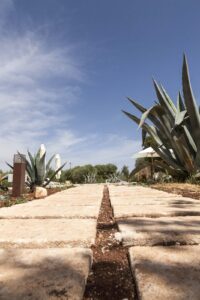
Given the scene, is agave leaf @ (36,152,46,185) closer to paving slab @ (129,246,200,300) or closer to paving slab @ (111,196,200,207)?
paving slab @ (111,196,200,207)

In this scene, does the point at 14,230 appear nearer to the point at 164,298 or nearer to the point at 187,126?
the point at 164,298

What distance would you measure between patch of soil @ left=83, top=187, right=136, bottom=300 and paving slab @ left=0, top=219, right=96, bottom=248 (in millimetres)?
71

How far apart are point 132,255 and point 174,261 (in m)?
0.15

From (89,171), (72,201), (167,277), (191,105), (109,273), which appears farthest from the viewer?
(89,171)

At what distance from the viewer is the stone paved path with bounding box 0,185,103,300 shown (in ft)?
2.62

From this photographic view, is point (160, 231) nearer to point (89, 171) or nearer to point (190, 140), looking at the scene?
point (190, 140)

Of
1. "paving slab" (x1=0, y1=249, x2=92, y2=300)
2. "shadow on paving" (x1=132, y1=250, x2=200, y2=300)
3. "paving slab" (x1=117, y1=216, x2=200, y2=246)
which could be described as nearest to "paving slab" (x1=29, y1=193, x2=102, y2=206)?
"paving slab" (x1=117, y1=216, x2=200, y2=246)

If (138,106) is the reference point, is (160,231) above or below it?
below

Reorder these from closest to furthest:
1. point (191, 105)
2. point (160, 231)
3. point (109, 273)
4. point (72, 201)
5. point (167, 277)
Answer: point (167, 277), point (109, 273), point (160, 231), point (72, 201), point (191, 105)

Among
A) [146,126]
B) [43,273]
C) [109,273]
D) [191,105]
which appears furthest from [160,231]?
[146,126]

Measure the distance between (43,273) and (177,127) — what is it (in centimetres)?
589

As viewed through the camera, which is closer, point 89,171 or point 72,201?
point 72,201

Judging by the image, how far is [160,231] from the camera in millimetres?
1425

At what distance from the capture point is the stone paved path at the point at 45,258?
0.80m
